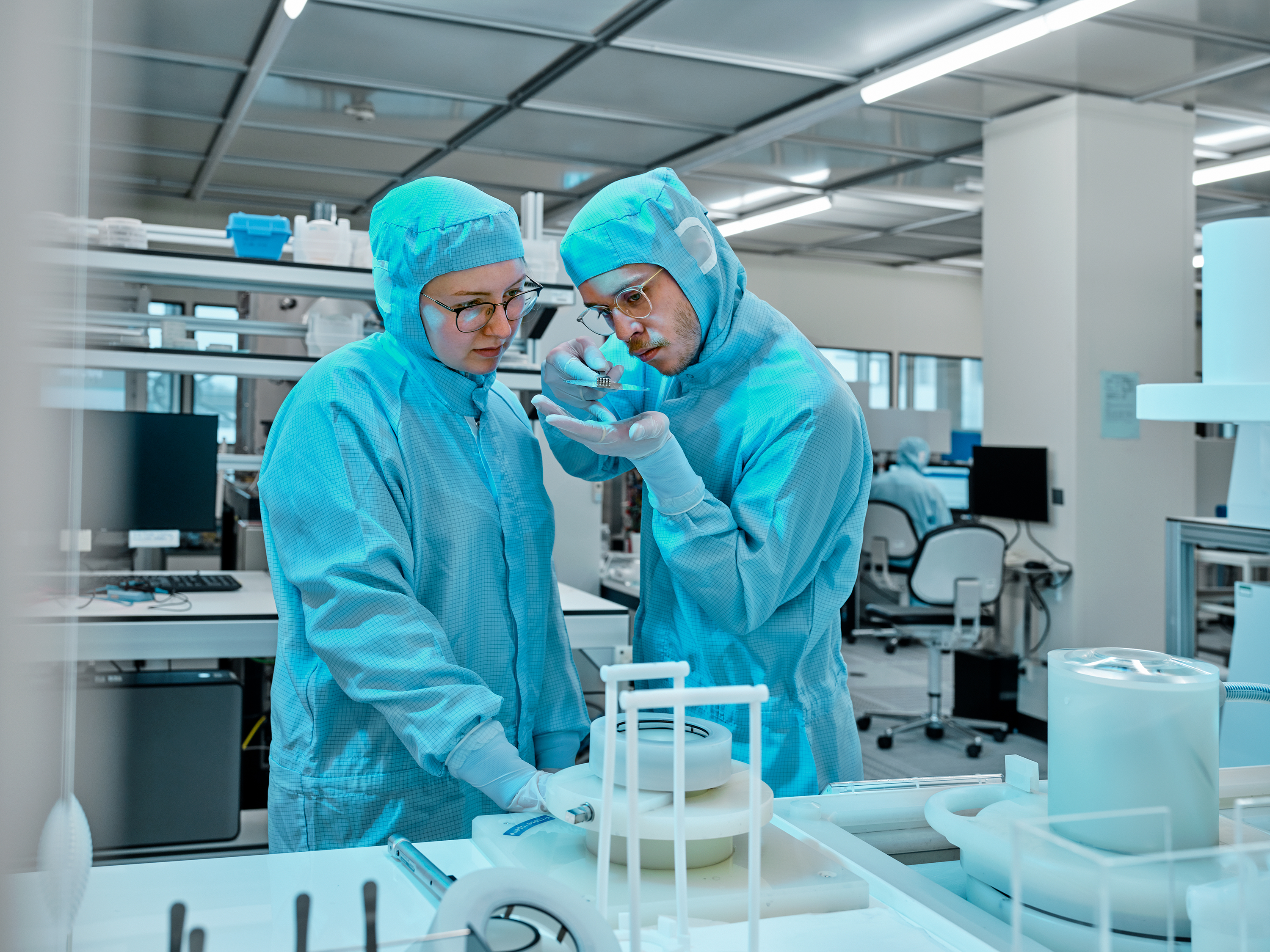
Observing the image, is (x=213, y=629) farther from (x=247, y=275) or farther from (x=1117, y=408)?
(x=1117, y=408)

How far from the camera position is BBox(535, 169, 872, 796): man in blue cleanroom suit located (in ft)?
4.01

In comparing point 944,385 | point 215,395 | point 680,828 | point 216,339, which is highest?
point 944,385

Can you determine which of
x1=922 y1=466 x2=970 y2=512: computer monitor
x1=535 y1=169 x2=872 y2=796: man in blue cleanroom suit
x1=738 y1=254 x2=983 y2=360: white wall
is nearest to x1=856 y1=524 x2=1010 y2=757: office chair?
x1=922 y1=466 x2=970 y2=512: computer monitor

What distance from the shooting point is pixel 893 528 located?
5355mm

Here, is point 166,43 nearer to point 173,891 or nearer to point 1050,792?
point 173,891

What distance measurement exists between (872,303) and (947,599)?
17.2ft

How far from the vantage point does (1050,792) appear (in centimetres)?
72

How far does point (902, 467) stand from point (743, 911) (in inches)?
216

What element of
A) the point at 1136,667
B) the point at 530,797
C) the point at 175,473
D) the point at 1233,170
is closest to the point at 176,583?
the point at 175,473

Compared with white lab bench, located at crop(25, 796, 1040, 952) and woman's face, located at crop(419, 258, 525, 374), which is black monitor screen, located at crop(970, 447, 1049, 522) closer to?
woman's face, located at crop(419, 258, 525, 374)

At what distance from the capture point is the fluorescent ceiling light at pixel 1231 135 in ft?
16.0

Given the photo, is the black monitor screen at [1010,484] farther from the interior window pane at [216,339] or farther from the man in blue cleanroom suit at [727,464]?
the man in blue cleanroom suit at [727,464]

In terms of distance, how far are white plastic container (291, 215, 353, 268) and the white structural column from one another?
3.07 metres

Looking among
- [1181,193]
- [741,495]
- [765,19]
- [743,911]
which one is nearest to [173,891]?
[743,911]
